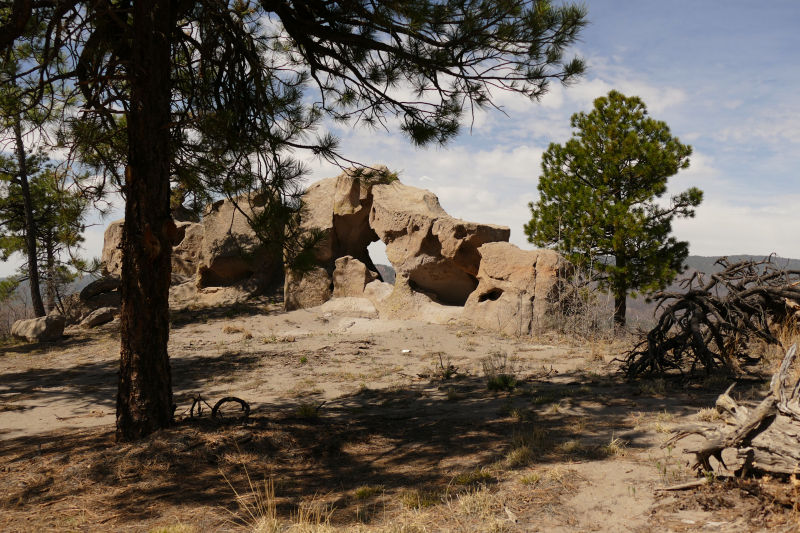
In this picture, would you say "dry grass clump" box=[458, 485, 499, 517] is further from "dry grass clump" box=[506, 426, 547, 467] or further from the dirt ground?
"dry grass clump" box=[506, 426, 547, 467]

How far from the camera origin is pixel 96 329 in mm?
14531

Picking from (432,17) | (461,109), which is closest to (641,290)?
(461,109)

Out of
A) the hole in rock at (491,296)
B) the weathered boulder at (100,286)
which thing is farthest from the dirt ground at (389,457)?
the weathered boulder at (100,286)

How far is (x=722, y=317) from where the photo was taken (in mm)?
6898

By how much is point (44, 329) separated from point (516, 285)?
1132 cm

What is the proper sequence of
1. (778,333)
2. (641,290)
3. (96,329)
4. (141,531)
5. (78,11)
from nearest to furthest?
(141,531)
(78,11)
(778,333)
(96,329)
(641,290)

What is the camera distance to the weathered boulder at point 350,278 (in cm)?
1534

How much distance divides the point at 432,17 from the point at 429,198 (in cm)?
1004

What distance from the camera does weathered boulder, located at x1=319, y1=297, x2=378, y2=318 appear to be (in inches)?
568

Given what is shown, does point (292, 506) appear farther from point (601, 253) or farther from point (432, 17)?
point (601, 253)

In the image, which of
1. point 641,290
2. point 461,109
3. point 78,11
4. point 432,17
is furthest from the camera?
point 641,290

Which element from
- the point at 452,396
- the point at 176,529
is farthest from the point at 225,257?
the point at 176,529

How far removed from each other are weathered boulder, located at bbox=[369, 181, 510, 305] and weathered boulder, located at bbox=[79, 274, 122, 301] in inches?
299

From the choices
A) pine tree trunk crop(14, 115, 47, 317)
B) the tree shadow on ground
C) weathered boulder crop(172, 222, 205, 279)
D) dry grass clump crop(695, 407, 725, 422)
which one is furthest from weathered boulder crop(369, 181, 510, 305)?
pine tree trunk crop(14, 115, 47, 317)
